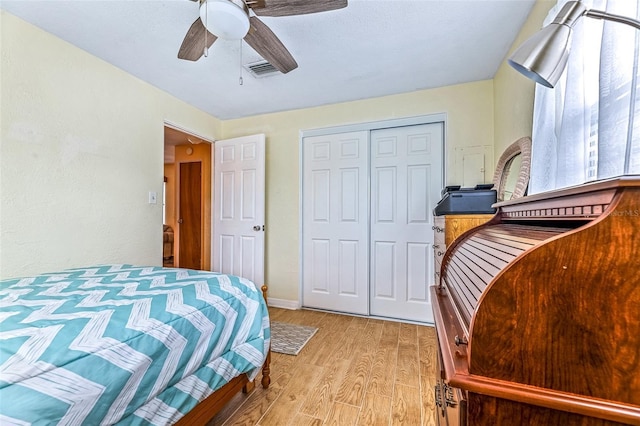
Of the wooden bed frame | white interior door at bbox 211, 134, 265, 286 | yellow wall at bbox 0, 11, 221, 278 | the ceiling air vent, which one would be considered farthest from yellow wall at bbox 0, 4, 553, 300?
the wooden bed frame

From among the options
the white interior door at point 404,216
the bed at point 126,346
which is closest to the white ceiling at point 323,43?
the white interior door at point 404,216

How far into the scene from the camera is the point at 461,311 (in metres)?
0.72

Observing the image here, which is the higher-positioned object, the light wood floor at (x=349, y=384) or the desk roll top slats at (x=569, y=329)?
the desk roll top slats at (x=569, y=329)

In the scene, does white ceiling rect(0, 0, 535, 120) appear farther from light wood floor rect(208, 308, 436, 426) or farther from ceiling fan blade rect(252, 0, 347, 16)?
light wood floor rect(208, 308, 436, 426)

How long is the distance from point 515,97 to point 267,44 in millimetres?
1725

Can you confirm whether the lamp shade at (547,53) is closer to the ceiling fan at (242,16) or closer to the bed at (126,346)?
the ceiling fan at (242,16)

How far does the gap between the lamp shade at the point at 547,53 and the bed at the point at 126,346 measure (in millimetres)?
1444

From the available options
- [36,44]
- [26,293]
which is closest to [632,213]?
[26,293]

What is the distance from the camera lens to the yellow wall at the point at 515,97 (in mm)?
1569

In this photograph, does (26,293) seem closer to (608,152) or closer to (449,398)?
(449,398)

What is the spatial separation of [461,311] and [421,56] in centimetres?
209

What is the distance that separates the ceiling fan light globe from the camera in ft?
3.99

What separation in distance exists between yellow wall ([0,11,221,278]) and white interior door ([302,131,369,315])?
1.58 meters

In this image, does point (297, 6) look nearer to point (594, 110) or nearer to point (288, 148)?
point (594, 110)
